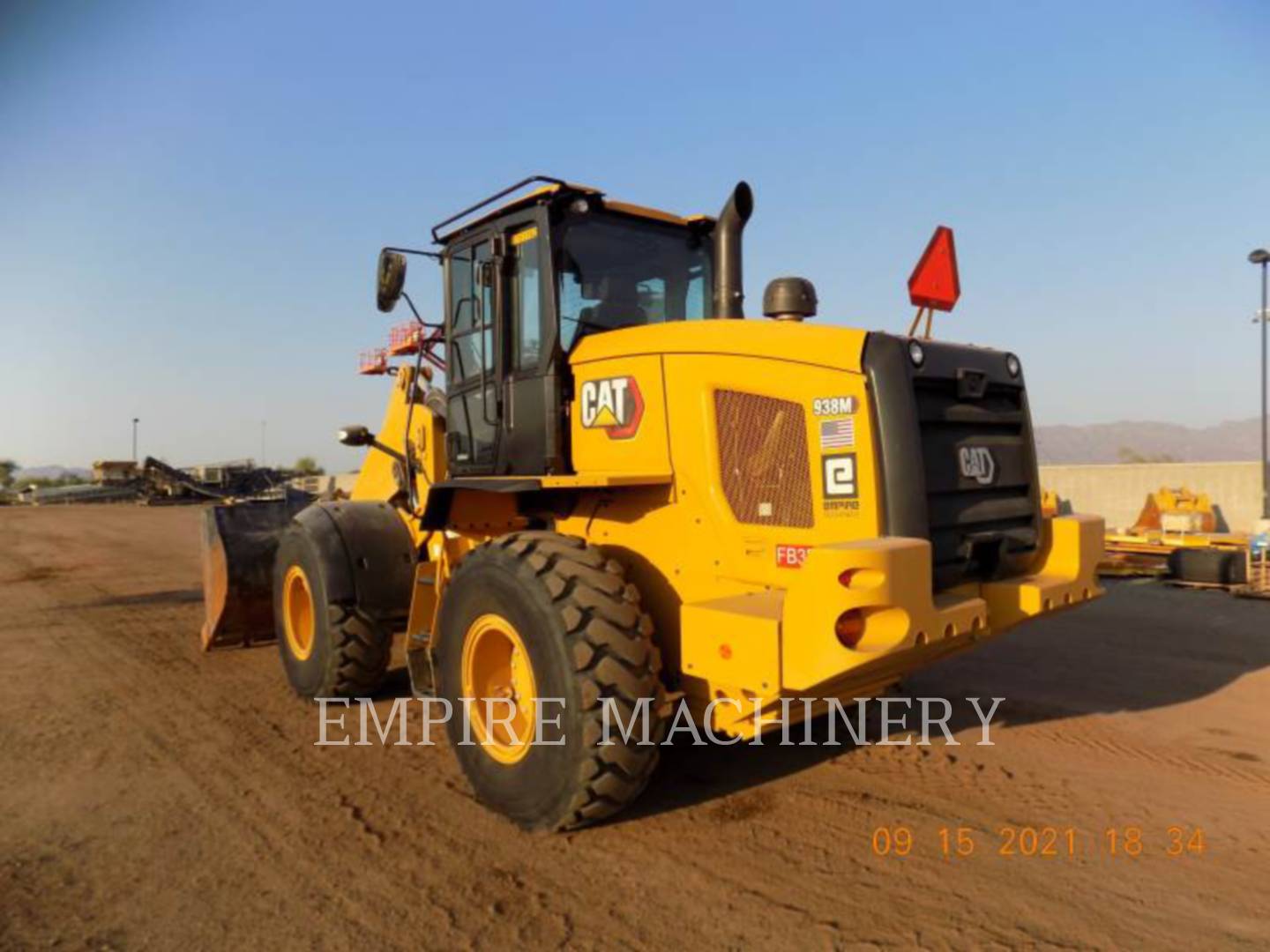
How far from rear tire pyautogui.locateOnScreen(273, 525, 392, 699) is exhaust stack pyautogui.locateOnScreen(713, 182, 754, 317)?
9.69 ft

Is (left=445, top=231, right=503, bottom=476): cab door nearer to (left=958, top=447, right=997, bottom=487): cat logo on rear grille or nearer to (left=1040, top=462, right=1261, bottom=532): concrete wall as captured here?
(left=958, top=447, right=997, bottom=487): cat logo on rear grille

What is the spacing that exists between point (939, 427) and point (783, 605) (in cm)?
122

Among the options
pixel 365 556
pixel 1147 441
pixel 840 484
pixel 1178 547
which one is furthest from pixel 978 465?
pixel 1147 441

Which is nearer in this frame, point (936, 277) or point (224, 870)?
point (224, 870)

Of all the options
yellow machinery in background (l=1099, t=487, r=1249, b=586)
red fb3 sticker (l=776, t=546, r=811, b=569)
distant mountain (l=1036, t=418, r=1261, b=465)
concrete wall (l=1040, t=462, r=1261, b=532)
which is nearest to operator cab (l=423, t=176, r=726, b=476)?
red fb3 sticker (l=776, t=546, r=811, b=569)

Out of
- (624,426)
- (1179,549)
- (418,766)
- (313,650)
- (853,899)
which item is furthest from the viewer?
(1179,549)

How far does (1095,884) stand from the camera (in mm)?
3342

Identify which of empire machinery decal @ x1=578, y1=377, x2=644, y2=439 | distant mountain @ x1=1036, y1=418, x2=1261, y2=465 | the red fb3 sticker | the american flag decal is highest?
distant mountain @ x1=1036, y1=418, x2=1261, y2=465

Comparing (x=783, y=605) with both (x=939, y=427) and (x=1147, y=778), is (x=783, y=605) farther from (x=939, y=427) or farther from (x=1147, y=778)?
(x=1147, y=778)

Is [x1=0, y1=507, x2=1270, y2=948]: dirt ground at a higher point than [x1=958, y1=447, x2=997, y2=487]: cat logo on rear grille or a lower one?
lower

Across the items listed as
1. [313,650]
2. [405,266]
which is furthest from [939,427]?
[313,650]

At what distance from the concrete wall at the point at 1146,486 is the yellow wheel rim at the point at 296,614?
16731 millimetres
